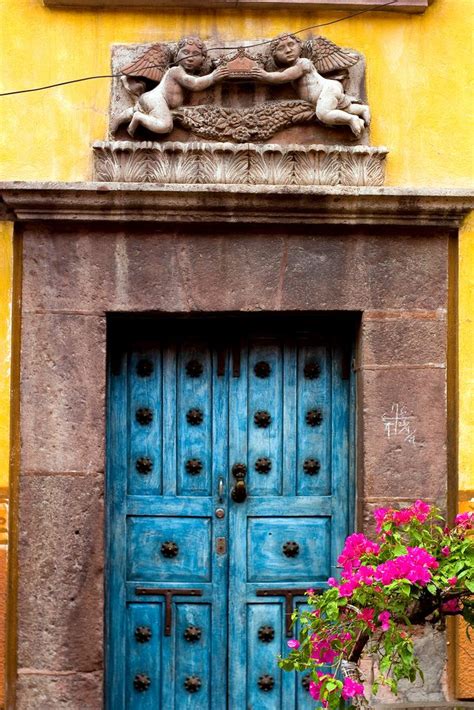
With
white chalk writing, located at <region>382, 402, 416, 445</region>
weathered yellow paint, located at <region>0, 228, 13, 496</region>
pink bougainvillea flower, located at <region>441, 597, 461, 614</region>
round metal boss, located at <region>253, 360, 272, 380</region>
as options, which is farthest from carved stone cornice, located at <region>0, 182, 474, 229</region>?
pink bougainvillea flower, located at <region>441, 597, 461, 614</region>

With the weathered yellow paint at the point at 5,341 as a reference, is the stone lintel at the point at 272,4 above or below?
above

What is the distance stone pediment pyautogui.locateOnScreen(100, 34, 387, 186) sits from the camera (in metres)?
4.62

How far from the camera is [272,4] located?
4.71 metres

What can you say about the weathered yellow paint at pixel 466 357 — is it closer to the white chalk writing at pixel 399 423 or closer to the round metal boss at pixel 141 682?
the white chalk writing at pixel 399 423

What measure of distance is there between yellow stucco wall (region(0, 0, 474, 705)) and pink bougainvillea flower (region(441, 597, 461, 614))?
35.5 inches

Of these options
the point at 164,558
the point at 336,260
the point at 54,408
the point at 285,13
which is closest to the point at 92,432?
the point at 54,408

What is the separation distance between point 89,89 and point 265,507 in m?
2.08

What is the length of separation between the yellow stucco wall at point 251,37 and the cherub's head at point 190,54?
0.10m

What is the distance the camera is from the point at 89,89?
185 inches

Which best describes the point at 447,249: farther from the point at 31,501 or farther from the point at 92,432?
the point at 31,501

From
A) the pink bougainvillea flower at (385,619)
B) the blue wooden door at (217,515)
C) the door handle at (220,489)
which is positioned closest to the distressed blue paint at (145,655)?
the blue wooden door at (217,515)

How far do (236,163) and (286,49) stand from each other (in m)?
0.56

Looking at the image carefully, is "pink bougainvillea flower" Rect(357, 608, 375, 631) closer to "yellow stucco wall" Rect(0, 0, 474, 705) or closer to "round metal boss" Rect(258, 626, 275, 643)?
"yellow stucco wall" Rect(0, 0, 474, 705)

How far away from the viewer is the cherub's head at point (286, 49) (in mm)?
4660
